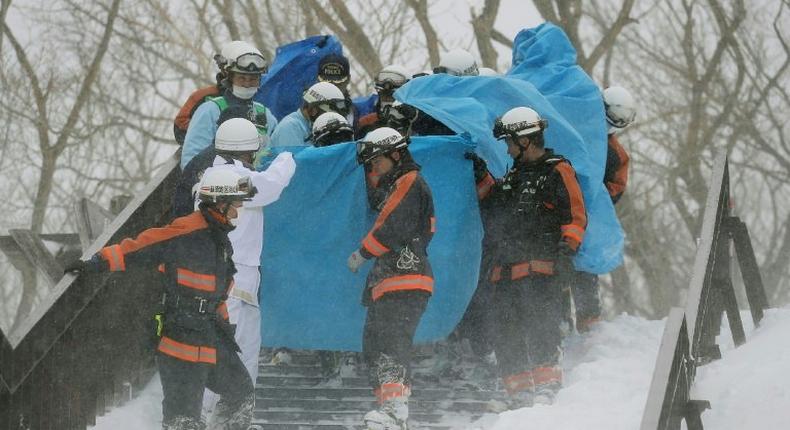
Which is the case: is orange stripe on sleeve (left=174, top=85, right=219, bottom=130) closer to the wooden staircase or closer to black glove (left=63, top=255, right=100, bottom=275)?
the wooden staircase

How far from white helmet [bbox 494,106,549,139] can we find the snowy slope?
61.9 inches

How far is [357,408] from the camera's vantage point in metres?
7.04

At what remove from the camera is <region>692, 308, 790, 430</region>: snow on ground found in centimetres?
612

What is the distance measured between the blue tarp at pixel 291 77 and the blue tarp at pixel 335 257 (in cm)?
167

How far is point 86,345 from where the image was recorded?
6.25m

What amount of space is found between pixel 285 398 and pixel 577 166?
8.54 feet

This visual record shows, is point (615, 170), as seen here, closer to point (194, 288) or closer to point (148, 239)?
point (194, 288)

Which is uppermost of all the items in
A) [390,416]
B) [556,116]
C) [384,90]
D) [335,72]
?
[335,72]

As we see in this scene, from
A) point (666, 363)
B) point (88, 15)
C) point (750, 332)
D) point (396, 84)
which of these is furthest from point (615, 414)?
point (88, 15)

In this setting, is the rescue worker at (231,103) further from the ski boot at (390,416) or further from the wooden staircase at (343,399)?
the ski boot at (390,416)

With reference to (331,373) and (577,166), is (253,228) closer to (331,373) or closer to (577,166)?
(331,373)

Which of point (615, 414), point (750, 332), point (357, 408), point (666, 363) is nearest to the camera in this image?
point (666, 363)

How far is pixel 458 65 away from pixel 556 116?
1.04 meters

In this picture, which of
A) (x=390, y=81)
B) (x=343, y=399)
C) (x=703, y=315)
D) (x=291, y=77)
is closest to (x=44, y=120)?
(x=291, y=77)
